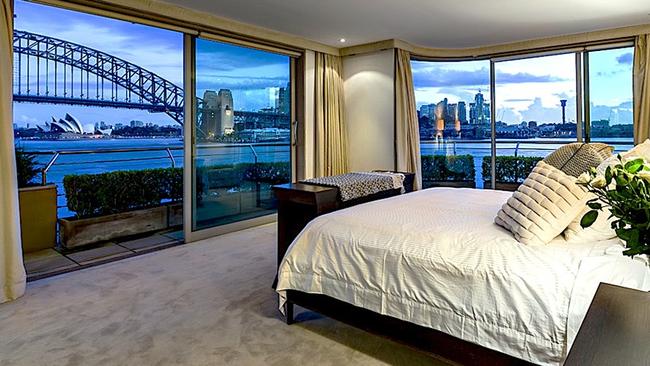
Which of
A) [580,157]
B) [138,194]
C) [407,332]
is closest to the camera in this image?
[407,332]

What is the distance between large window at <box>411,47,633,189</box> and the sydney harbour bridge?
7.80ft

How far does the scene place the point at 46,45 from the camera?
16.2 feet

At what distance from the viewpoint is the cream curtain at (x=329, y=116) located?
5.80m

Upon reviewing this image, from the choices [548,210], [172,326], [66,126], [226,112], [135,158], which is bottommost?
[172,326]

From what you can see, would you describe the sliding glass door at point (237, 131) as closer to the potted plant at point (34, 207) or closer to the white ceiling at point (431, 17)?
the white ceiling at point (431, 17)

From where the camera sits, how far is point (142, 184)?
516 cm

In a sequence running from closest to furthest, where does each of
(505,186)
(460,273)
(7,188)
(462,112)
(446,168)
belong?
(460,273) < (7,188) < (505,186) < (462,112) < (446,168)

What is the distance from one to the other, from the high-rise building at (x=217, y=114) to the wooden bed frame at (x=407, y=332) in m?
2.83

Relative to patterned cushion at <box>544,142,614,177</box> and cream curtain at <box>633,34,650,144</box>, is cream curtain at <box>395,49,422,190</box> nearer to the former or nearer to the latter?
cream curtain at <box>633,34,650,144</box>

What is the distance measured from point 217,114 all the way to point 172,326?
287 cm

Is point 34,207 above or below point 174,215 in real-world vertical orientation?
above

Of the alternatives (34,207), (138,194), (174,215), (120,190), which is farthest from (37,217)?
(174,215)

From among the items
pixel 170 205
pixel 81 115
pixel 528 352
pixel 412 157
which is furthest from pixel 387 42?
pixel 528 352

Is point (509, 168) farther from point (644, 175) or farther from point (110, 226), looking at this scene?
point (644, 175)
